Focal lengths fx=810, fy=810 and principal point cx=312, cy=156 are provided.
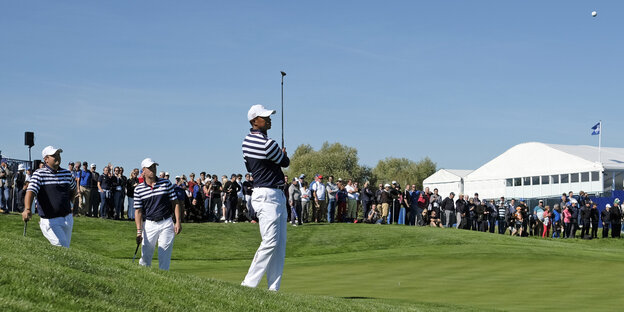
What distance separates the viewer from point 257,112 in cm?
1037

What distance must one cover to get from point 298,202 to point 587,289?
60.9 feet

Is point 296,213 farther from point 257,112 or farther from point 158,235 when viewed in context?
point 257,112

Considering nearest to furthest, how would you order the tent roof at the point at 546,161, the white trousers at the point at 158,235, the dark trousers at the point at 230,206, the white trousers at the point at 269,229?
the white trousers at the point at 269,229, the white trousers at the point at 158,235, the dark trousers at the point at 230,206, the tent roof at the point at 546,161

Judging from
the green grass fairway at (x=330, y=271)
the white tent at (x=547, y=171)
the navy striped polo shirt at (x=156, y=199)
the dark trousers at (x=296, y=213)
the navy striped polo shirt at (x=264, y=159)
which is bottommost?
the green grass fairway at (x=330, y=271)

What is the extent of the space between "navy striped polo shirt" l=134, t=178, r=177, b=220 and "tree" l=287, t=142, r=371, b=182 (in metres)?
89.4

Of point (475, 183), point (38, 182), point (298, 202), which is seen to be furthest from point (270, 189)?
point (475, 183)

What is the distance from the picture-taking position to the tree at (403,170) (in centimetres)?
11569

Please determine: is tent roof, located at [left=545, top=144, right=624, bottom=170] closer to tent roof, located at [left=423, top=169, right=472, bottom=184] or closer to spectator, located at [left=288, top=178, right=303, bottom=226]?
tent roof, located at [left=423, top=169, right=472, bottom=184]

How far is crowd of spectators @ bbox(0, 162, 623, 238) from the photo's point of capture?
100 ft

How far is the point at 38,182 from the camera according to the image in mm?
12383

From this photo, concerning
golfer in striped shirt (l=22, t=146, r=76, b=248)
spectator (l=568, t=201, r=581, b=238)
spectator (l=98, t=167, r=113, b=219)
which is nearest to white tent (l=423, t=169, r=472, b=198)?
spectator (l=568, t=201, r=581, b=238)

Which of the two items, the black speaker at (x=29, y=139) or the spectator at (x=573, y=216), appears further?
the spectator at (x=573, y=216)

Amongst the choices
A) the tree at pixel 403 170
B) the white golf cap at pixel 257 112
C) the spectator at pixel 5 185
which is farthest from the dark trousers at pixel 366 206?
the tree at pixel 403 170

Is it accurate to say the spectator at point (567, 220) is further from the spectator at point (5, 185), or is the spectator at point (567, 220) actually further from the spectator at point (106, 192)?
the spectator at point (5, 185)
